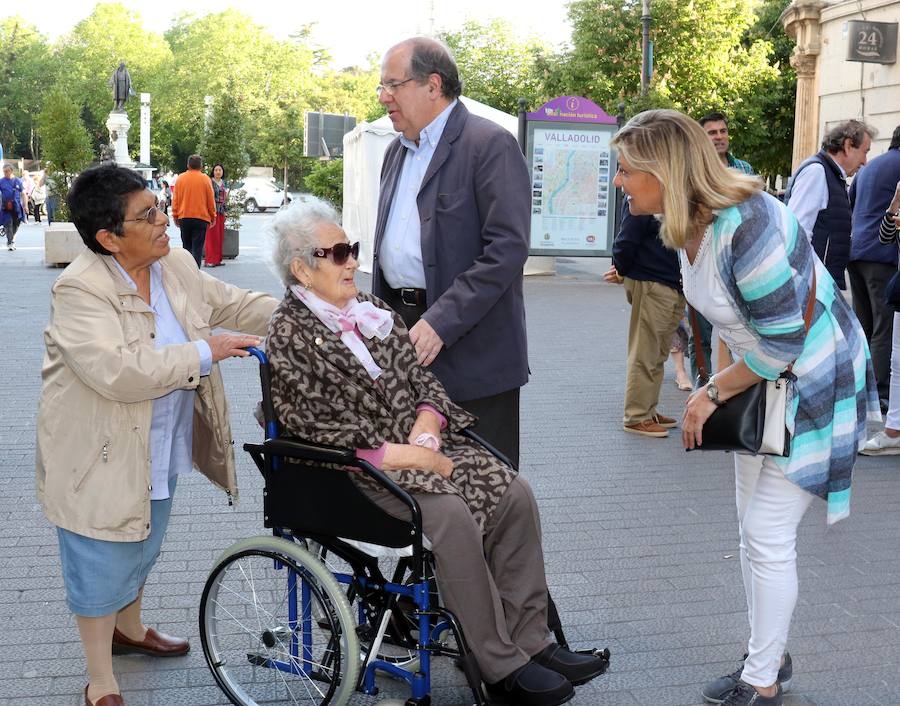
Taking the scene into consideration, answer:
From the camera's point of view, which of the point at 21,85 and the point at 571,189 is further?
the point at 21,85

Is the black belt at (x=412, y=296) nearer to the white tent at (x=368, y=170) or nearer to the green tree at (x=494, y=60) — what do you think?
the white tent at (x=368, y=170)

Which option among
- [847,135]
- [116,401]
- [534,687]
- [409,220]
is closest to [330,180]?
[847,135]

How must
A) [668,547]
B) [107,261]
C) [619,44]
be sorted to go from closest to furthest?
[107,261] → [668,547] → [619,44]

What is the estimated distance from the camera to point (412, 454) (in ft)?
11.4

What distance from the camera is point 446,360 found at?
409cm

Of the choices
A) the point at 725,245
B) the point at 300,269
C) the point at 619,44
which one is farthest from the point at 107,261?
the point at 619,44

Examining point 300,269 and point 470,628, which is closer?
point 470,628

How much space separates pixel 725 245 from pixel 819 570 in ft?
7.26

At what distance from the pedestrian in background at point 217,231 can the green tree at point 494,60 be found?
88.5 ft

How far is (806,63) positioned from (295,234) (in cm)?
2002

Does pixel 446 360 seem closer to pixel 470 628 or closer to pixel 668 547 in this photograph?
pixel 470 628

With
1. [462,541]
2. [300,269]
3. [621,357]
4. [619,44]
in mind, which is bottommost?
[621,357]

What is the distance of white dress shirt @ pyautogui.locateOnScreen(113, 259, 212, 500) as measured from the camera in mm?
3580

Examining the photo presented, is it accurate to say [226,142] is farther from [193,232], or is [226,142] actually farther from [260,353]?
[260,353]
